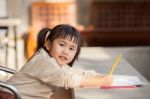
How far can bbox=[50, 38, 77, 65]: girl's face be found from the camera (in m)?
1.57

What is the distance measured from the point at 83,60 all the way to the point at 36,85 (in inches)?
24.5

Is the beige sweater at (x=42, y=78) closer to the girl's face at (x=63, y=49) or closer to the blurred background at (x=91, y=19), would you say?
the girl's face at (x=63, y=49)

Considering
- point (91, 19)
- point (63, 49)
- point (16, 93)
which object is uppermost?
point (63, 49)

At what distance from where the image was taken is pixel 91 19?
4902 millimetres

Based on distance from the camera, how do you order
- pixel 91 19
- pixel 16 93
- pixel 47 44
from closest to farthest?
pixel 16 93
pixel 47 44
pixel 91 19

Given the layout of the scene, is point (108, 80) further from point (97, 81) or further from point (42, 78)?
point (42, 78)

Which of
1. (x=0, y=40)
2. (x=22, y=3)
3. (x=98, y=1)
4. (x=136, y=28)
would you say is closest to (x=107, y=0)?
(x=98, y=1)

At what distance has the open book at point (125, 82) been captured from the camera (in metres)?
1.59

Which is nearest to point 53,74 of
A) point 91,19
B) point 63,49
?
point 63,49

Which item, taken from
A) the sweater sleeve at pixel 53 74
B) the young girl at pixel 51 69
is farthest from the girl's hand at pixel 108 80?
the sweater sleeve at pixel 53 74

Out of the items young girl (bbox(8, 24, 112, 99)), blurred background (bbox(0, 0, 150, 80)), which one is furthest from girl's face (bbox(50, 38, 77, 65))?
blurred background (bbox(0, 0, 150, 80))

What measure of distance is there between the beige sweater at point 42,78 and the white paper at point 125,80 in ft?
0.36

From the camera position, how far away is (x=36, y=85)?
1582 millimetres

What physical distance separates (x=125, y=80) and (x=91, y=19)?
130 inches
